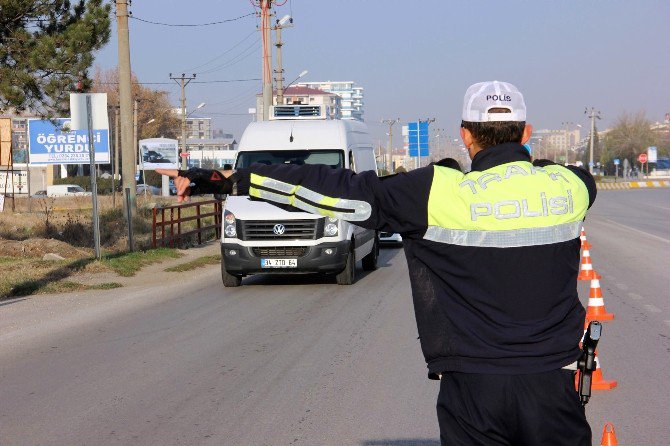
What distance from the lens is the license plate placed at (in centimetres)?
1493

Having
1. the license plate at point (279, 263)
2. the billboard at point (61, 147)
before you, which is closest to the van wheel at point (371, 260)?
the license plate at point (279, 263)

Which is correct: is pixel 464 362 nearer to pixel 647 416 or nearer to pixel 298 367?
pixel 647 416

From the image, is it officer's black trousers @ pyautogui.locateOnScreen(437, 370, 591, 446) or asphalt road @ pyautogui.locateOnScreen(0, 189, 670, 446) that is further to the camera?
asphalt road @ pyautogui.locateOnScreen(0, 189, 670, 446)

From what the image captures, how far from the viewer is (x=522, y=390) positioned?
295cm

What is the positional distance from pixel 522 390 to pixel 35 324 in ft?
32.4

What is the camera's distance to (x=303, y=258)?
14.9 meters

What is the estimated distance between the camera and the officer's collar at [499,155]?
311 cm

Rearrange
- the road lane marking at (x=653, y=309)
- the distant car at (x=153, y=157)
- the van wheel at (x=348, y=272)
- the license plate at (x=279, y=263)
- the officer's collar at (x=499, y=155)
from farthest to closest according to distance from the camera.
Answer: the distant car at (x=153, y=157) < the van wheel at (x=348, y=272) < the license plate at (x=279, y=263) < the road lane marking at (x=653, y=309) < the officer's collar at (x=499, y=155)

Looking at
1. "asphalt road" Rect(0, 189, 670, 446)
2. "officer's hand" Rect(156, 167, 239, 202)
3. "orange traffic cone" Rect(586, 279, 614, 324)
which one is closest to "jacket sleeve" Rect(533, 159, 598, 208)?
"officer's hand" Rect(156, 167, 239, 202)

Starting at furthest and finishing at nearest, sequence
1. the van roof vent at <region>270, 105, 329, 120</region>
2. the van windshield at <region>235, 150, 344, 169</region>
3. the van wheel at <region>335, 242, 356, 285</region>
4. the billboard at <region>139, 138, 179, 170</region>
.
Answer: the billboard at <region>139, 138, 179, 170</region>
the van roof vent at <region>270, 105, 329, 120</region>
the van windshield at <region>235, 150, 344, 169</region>
the van wheel at <region>335, 242, 356, 285</region>

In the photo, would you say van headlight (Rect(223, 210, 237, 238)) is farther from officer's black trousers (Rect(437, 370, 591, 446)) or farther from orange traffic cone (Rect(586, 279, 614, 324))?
officer's black trousers (Rect(437, 370, 591, 446))

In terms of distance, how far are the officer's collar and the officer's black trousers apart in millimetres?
698

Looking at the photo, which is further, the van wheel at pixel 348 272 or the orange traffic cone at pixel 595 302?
the van wheel at pixel 348 272

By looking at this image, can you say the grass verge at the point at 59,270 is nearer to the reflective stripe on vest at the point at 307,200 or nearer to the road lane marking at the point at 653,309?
the road lane marking at the point at 653,309
